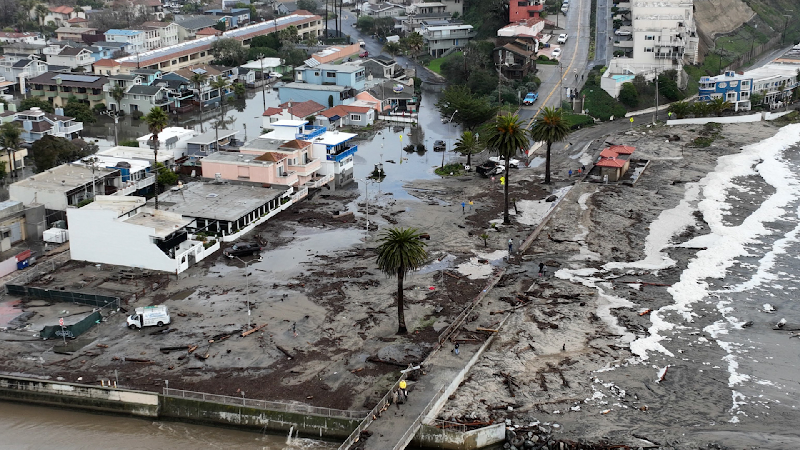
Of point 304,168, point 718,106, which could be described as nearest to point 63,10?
point 304,168

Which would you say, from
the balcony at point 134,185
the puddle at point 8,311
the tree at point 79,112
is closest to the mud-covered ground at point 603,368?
the puddle at point 8,311

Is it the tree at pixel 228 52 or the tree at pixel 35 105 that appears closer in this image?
the tree at pixel 35 105

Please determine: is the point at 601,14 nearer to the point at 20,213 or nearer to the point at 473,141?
the point at 473,141

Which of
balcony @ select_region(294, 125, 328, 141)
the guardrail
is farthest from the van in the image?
balcony @ select_region(294, 125, 328, 141)

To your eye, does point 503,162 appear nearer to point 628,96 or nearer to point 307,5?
point 628,96

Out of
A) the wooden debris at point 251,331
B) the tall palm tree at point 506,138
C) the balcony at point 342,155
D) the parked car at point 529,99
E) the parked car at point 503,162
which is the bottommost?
the wooden debris at point 251,331

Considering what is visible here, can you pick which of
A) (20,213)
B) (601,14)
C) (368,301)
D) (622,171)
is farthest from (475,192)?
(601,14)

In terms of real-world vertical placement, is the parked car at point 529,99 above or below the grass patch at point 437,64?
below

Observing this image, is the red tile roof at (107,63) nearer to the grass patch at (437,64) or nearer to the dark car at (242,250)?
the grass patch at (437,64)

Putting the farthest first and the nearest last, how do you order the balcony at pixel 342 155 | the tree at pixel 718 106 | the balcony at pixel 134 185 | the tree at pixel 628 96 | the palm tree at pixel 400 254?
the tree at pixel 628 96 < the tree at pixel 718 106 < the balcony at pixel 342 155 < the balcony at pixel 134 185 < the palm tree at pixel 400 254
